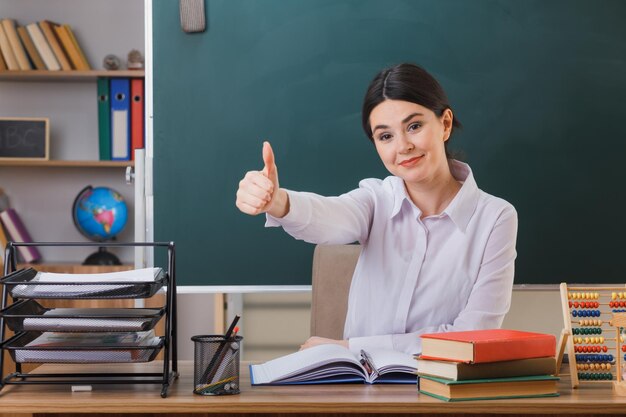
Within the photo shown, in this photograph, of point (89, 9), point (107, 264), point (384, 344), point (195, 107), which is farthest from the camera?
point (89, 9)

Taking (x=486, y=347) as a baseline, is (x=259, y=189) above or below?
above

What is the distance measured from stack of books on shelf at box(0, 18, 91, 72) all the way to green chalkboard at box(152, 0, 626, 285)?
165 centimetres

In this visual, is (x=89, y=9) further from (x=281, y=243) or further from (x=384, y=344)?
(x=384, y=344)

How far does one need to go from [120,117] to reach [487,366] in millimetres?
3222

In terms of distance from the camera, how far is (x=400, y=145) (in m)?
1.82

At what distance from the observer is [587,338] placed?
1.43m

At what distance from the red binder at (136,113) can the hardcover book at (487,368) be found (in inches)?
119

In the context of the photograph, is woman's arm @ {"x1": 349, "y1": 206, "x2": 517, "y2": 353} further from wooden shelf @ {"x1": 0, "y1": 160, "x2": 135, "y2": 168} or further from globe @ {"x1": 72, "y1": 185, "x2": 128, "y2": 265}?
globe @ {"x1": 72, "y1": 185, "x2": 128, "y2": 265}

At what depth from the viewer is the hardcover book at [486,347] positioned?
1.24m

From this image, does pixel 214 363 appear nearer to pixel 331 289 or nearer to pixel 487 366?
pixel 487 366

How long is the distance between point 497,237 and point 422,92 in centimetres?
38

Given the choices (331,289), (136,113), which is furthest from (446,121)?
(136,113)

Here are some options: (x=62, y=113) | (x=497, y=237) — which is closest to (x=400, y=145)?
(x=497, y=237)

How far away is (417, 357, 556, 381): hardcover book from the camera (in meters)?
1.24
